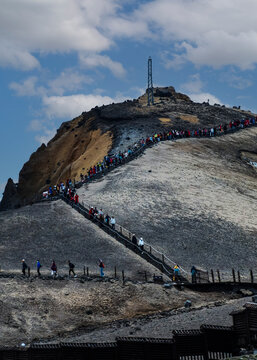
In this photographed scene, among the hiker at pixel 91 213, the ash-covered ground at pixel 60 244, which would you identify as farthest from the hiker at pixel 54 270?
the hiker at pixel 91 213

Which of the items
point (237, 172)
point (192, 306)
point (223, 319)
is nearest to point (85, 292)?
point (192, 306)

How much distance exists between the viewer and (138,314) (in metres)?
40.1

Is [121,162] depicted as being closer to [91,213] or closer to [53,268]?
[91,213]

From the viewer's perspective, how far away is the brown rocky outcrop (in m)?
92.6

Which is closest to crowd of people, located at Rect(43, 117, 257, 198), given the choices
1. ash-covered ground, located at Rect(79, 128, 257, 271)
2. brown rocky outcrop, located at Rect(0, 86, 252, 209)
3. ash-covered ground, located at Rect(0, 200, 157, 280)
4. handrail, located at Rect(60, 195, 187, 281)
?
handrail, located at Rect(60, 195, 187, 281)

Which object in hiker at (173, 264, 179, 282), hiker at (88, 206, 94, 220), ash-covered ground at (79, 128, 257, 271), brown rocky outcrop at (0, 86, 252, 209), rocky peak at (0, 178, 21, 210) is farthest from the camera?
rocky peak at (0, 178, 21, 210)

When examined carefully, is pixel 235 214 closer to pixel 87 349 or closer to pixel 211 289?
pixel 211 289

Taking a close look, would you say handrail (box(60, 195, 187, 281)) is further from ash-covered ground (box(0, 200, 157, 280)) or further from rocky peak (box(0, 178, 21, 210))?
rocky peak (box(0, 178, 21, 210))

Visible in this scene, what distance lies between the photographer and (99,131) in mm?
97625

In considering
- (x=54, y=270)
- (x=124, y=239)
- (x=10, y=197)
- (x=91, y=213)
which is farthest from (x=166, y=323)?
(x=10, y=197)

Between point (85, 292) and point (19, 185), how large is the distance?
217ft

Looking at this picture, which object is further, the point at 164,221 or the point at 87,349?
the point at 164,221

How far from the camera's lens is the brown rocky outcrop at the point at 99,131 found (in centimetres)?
9256

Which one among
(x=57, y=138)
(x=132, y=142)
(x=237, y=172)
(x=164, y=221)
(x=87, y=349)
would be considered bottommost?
(x=87, y=349)
